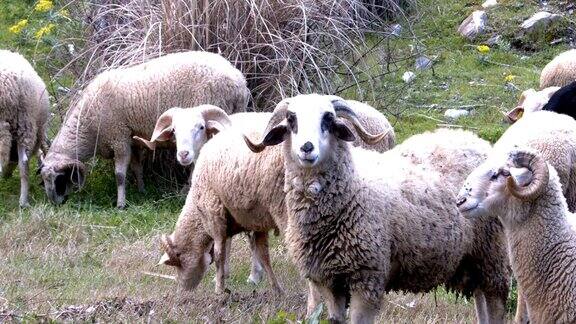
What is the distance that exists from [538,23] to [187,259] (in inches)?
367

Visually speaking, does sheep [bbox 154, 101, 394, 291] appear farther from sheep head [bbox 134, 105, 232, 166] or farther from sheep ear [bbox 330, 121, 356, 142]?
sheep ear [bbox 330, 121, 356, 142]

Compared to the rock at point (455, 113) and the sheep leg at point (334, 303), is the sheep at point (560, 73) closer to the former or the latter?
the rock at point (455, 113)

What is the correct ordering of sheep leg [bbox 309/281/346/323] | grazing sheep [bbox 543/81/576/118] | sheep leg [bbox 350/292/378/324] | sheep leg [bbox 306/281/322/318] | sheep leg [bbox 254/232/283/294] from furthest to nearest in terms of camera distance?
grazing sheep [bbox 543/81/576/118] → sheep leg [bbox 254/232/283/294] → sheep leg [bbox 306/281/322/318] → sheep leg [bbox 309/281/346/323] → sheep leg [bbox 350/292/378/324]

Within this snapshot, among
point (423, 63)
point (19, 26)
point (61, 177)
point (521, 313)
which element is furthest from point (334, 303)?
point (19, 26)

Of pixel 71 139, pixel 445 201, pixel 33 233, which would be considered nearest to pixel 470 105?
pixel 71 139

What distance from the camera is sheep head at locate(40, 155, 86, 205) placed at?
11.3 m

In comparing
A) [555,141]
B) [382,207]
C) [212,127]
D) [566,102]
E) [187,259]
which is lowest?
[187,259]

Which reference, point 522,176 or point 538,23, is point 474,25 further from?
point 522,176

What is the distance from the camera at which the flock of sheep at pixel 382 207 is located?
5.32 metres

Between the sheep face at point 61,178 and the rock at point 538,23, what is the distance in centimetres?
740

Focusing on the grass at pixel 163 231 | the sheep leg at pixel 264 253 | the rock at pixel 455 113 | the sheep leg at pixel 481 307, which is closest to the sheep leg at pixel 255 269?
the grass at pixel 163 231

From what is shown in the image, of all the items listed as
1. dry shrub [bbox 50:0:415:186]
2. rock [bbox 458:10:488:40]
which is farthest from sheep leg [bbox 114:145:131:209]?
rock [bbox 458:10:488:40]

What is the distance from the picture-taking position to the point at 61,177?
11305 mm

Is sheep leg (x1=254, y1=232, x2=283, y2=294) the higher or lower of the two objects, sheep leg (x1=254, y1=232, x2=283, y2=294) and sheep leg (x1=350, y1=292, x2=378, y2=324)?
the lower
